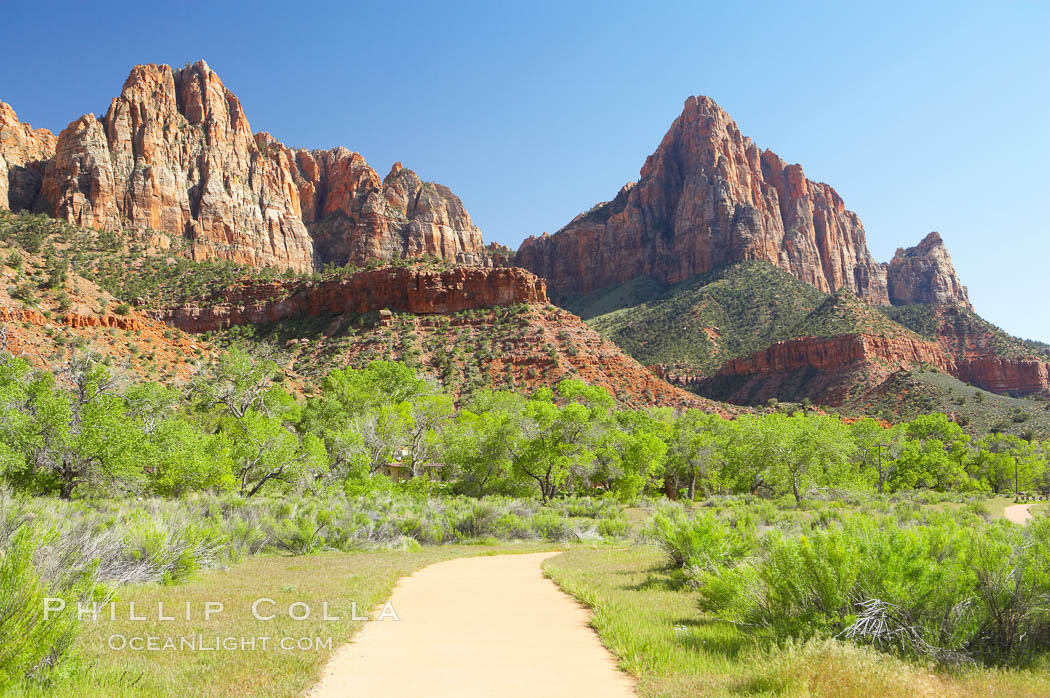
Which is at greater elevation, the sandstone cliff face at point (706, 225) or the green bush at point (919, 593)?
the sandstone cliff face at point (706, 225)

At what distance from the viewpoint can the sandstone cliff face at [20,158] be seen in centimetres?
8594

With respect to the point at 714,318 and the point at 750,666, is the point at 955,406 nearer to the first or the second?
the point at 714,318

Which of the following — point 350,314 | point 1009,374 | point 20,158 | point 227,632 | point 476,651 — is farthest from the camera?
point 1009,374

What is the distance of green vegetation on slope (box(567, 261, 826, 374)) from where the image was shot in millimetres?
93562

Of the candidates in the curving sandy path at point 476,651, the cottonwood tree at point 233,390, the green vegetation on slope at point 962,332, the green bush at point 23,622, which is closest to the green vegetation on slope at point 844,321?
the green vegetation on slope at point 962,332

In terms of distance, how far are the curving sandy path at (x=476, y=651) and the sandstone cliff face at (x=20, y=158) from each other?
3900 inches

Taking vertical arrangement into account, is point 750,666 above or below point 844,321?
below

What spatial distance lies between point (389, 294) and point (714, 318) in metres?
54.0

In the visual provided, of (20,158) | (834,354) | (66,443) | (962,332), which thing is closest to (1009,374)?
(962,332)

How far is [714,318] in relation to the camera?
101188 millimetres

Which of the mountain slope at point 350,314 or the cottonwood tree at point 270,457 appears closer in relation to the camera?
the cottonwood tree at point 270,457

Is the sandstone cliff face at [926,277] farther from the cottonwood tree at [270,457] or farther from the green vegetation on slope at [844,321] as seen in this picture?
the cottonwood tree at [270,457]

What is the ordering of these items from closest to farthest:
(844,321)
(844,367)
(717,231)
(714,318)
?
(844,367)
(844,321)
(714,318)
(717,231)

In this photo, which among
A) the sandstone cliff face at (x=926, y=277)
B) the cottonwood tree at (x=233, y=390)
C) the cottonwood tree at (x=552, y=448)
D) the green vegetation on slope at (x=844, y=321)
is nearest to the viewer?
the cottonwood tree at (x=552, y=448)
